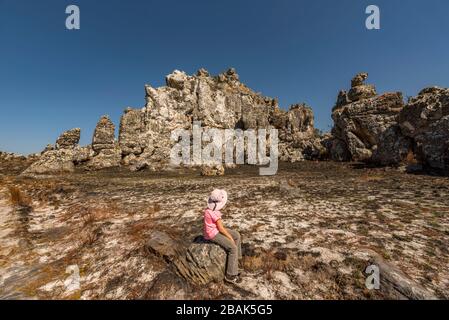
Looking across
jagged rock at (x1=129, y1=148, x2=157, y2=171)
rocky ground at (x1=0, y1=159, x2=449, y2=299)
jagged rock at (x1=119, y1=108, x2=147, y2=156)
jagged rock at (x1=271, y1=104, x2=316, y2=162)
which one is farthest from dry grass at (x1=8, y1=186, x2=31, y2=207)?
jagged rock at (x1=271, y1=104, x2=316, y2=162)

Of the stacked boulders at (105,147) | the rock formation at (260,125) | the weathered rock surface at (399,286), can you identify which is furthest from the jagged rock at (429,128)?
the stacked boulders at (105,147)

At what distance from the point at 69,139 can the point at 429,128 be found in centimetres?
6078

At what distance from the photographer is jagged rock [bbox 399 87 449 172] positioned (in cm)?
2252

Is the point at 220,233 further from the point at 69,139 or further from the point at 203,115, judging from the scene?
the point at 203,115

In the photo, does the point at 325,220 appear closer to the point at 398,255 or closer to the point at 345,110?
the point at 398,255

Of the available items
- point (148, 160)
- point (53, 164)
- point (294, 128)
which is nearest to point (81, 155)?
point (53, 164)

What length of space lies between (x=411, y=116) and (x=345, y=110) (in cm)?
1341

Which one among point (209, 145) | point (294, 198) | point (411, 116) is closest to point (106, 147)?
point (209, 145)

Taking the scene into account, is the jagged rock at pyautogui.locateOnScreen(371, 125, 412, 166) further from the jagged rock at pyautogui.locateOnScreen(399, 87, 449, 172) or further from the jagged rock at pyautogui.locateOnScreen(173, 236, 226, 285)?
the jagged rock at pyautogui.locateOnScreen(173, 236, 226, 285)

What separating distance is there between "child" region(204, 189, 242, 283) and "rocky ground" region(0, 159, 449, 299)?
391 millimetres

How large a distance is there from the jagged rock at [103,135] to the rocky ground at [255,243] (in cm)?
3977

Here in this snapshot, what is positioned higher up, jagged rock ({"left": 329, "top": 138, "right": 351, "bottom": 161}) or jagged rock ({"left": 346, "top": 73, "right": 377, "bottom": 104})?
jagged rock ({"left": 346, "top": 73, "right": 377, "bottom": 104})

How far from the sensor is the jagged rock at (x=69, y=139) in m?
46.2

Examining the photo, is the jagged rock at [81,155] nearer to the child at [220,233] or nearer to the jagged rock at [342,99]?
the child at [220,233]
